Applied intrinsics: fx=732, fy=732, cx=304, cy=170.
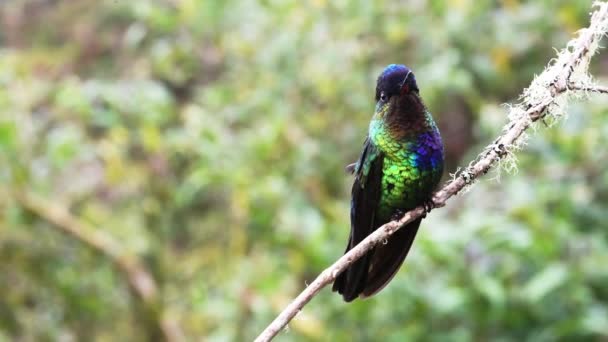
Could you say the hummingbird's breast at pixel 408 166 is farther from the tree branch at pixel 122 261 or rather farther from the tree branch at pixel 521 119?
the tree branch at pixel 122 261

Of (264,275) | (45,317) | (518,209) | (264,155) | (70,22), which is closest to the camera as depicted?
(518,209)

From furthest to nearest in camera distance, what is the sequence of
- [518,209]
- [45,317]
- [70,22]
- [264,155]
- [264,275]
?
[70,22]
[45,317]
[264,155]
[264,275]
[518,209]

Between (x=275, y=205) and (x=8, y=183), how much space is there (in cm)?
153

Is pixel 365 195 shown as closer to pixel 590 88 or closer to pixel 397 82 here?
pixel 397 82

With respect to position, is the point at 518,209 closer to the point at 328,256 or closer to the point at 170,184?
the point at 328,256

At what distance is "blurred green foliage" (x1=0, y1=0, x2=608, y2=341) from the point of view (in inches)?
135

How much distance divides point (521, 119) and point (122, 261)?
3.68m

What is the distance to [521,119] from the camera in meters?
1.25

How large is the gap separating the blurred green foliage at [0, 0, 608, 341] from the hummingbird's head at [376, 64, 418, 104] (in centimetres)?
189

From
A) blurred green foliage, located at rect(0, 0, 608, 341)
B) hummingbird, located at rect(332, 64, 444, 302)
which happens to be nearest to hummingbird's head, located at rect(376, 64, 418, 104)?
hummingbird, located at rect(332, 64, 444, 302)

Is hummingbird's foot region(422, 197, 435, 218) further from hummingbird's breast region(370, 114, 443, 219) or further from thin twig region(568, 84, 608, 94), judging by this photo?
thin twig region(568, 84, 608, 94)

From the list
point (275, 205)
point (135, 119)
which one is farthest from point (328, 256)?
point (135, 119)

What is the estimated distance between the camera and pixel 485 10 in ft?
15.4

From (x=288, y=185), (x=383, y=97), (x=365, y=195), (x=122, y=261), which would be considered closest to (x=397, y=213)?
(x=365, y=195)
